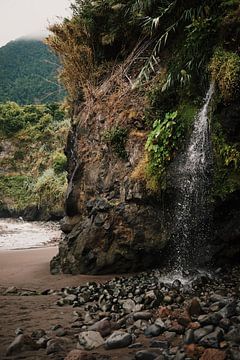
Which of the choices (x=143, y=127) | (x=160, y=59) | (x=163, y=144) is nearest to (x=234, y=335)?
(x=163, y=144)

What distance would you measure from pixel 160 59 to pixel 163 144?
285cm

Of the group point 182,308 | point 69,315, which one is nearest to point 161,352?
point 182,308

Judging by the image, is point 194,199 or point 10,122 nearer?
point 194,199

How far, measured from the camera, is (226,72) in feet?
20.5

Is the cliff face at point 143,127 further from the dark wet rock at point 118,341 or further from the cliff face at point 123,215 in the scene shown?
the dark wet rock at point 118,341

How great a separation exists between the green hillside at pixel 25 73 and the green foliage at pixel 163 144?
40.4 m

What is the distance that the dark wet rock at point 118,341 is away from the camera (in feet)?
12.2

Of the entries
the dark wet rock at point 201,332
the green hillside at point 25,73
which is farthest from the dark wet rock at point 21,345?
the green hillside at point 25,73

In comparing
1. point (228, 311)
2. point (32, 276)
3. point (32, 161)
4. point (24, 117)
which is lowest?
point (32, 276)

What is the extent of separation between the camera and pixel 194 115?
7.09m

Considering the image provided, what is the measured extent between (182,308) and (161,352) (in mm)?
1389

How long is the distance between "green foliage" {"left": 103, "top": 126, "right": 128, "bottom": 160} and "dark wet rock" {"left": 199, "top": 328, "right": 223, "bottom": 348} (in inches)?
201

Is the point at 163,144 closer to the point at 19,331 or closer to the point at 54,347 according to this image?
the point at 19,331

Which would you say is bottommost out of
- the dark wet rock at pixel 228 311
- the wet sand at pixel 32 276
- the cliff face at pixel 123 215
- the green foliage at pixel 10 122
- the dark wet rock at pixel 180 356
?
the wet sand at pixel 32 276
